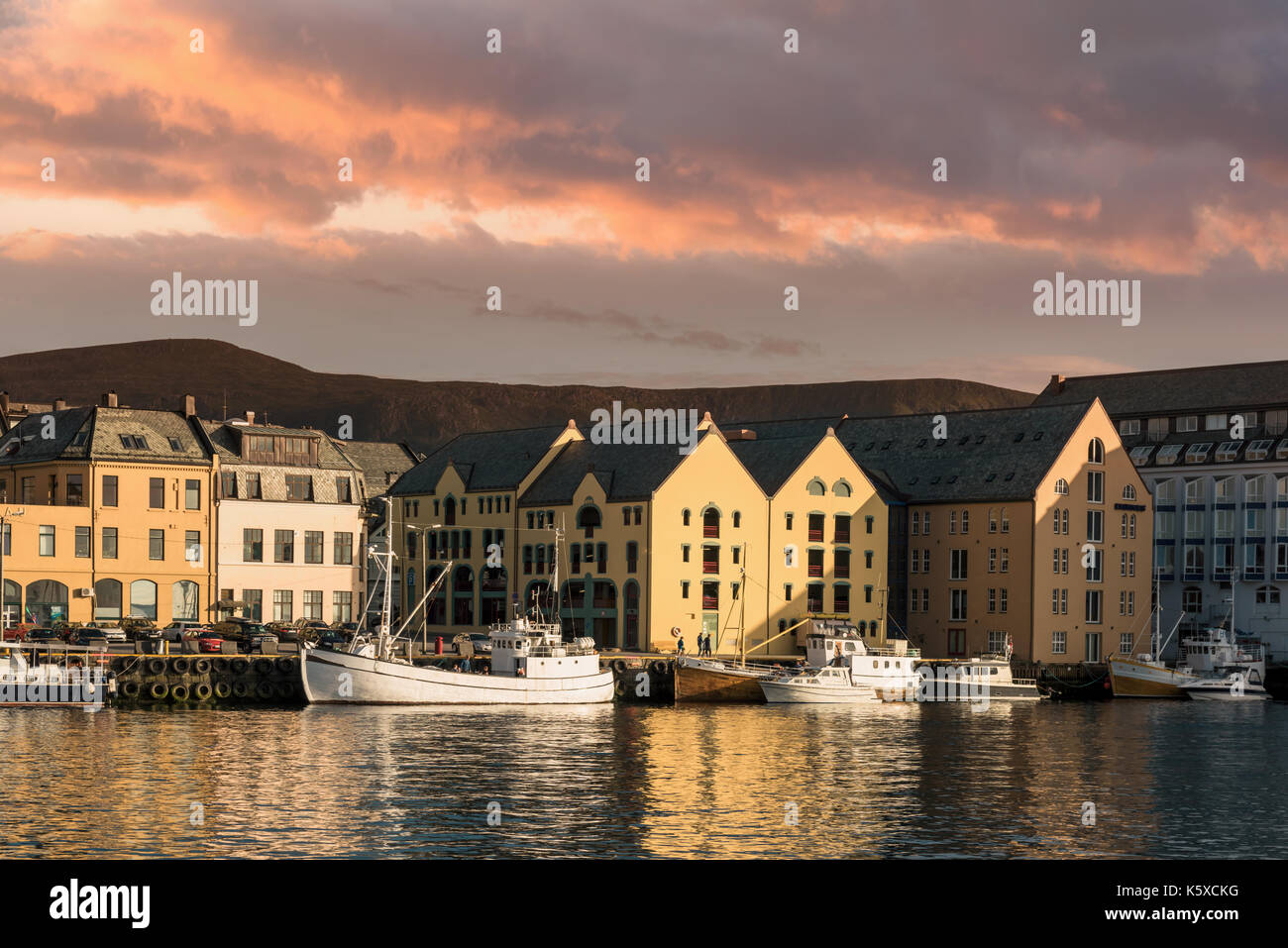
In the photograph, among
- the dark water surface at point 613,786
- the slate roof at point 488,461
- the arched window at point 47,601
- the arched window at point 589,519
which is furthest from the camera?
the slate roof at point 488,461

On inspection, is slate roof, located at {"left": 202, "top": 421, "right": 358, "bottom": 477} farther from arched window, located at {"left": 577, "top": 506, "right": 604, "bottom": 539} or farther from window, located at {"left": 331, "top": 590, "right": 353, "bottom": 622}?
arched window, located at {"left": 577, "top": 506, "right": 604, "bottom": 539}

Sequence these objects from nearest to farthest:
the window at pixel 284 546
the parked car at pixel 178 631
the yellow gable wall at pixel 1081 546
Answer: the parked car at pixel 178 631
the yellow gable wall at pixel 1081 546
the window at pixel 284 546

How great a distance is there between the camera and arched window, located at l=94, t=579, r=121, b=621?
423 ft

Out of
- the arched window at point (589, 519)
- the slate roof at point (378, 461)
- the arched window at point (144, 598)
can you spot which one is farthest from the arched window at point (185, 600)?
the arched window at point (589, 519)

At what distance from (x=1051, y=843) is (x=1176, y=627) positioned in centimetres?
10524

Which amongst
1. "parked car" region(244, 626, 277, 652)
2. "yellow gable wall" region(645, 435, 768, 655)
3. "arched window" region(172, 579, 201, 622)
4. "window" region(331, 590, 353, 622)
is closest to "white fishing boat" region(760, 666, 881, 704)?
"yellow gable wall" region(645, 435, 768, 655)

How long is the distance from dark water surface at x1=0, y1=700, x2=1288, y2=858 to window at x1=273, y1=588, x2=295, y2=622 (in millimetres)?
44757

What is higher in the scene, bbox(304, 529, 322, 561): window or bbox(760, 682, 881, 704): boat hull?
bbox(304, 529, 322, 561): window

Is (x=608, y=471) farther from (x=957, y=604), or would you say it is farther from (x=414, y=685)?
(x=414, y=685)

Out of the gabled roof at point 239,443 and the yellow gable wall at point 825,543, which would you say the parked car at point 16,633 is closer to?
the gabled roof at point 239,443

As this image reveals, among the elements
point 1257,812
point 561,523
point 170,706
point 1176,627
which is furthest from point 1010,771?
point 1176,627

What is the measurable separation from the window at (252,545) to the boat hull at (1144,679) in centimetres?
6653

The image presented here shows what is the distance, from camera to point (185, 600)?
134 meters

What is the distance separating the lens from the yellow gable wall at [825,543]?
137m
